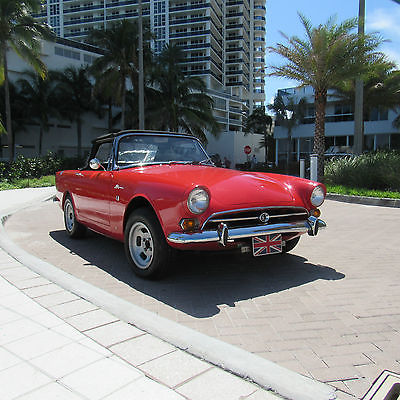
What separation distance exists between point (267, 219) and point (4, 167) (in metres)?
18.4

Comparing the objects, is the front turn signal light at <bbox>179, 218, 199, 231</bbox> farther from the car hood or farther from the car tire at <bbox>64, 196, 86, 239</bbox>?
the car tire at <bbox>64, 196, 86, 239</bbox>

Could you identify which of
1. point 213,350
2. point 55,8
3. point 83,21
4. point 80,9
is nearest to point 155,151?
point 213,350

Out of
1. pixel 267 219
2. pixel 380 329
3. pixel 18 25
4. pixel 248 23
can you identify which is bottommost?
Answer: pixel 380 329

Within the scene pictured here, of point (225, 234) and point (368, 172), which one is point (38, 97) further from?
point (225, 234)

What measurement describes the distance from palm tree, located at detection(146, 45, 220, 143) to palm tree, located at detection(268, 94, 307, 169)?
1075 cm

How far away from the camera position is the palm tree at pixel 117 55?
2902cm

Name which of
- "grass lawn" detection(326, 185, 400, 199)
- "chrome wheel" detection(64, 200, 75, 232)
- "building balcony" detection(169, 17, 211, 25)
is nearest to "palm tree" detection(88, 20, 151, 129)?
"grass lawn" detection(326, 185, 400, 199)

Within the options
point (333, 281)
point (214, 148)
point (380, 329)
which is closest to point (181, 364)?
point (380, 329)

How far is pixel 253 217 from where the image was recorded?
355 centimetres

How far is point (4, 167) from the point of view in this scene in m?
18.7

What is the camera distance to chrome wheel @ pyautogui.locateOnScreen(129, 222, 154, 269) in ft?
12.4

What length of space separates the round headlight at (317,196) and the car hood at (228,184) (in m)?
0.28

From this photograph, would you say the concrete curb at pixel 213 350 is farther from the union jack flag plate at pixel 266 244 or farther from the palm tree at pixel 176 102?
the palm tree at pixel 176 102

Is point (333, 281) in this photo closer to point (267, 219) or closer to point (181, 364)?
point (267, 219)
